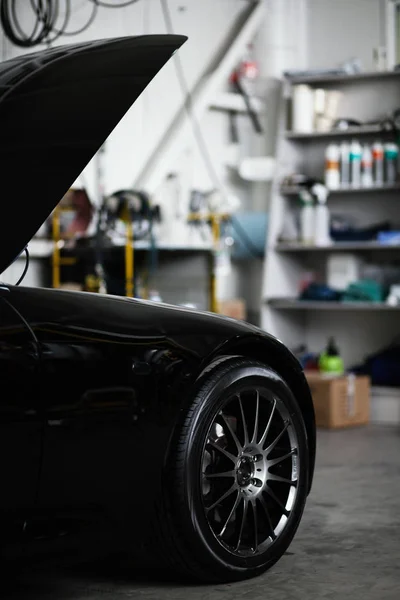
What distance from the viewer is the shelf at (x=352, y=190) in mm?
6926

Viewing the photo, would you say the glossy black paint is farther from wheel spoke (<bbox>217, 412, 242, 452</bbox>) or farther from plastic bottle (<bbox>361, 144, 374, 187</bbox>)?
plastic bottle (<bbox>361, 144, 374, 187</bbox>)

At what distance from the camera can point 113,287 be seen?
7.14m

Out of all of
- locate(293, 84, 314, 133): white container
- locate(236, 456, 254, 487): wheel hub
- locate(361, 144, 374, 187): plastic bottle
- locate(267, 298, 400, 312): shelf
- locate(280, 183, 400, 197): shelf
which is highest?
locate(293, 84, 314, 133): white container

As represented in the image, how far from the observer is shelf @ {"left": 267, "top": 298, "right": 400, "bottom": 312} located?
6.68 metres

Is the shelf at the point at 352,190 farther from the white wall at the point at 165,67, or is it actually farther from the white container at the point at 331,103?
the white wall at the point at 165,67

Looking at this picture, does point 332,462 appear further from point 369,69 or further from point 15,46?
point 369,69

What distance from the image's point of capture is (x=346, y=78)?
7.20 metres

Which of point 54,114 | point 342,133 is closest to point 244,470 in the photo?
point 54,114

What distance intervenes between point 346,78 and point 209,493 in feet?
17.4

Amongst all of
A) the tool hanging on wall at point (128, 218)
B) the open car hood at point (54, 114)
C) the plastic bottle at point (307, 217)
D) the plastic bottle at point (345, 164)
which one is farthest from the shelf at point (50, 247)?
the open car hood at point (54, 114)

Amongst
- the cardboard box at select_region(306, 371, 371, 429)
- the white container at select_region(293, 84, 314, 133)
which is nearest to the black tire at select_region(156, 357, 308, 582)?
the cardboard box at select_region(306, 371, 371, 429)

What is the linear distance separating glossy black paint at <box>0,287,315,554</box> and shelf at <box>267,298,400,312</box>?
431 cm

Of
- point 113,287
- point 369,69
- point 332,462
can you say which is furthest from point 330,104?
point 332,462

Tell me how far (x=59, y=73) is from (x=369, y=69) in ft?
19.3
